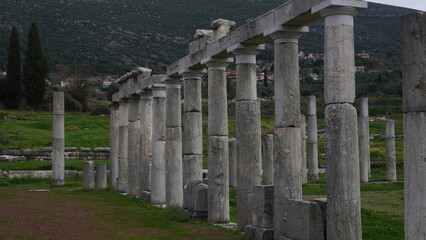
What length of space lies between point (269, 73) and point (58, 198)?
98.3m

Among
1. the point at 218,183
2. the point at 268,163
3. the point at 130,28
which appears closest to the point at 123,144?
the point at 268,163

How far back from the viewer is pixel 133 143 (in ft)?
101

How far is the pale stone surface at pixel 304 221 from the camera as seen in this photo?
45.0 feet

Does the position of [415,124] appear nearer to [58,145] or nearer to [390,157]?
[390,157]

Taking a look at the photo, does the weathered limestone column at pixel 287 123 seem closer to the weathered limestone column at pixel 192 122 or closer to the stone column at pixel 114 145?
the weathered limestone column at pixel 192 122

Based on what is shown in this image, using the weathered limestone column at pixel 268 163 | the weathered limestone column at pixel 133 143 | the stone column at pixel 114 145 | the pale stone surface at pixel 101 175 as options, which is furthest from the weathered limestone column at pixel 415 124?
the stone column at pixel 114 145

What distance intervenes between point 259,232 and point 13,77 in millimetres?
59791

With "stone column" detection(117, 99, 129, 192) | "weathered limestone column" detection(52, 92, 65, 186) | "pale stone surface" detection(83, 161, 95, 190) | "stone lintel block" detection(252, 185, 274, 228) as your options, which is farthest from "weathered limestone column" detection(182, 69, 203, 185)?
"weathered limestone column" detection(52, 92, 65, 186)

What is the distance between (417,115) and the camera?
10.0 meters

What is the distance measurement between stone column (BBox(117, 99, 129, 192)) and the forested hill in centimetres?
7767

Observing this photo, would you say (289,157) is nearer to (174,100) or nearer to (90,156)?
(174,100)

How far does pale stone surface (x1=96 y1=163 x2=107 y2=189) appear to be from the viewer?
3416 centimetres

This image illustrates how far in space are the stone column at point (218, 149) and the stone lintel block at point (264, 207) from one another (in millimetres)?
3105

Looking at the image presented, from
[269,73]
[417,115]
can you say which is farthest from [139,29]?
[417,115]
